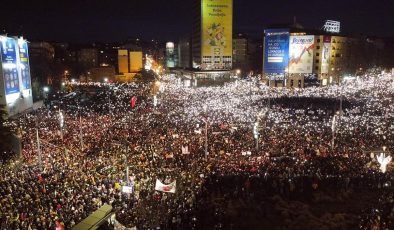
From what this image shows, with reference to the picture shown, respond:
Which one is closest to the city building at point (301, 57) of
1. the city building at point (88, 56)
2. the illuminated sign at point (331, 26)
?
the illuminated sign at point (331, 26)

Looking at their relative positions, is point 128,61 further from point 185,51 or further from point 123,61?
point 185,51

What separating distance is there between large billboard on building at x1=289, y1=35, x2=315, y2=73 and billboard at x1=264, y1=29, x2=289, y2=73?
110 cm

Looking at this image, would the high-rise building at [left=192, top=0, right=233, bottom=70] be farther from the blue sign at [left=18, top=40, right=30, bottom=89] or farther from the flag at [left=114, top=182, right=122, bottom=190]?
the flag at [left=114, top=182, right=122, bottom=190]

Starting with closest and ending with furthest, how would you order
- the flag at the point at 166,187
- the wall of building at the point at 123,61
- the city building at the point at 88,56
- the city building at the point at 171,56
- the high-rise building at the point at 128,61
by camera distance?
the flag at the point at 166,187, the wall of building at the point at 123,61, the high-rise building at the point at 128,61, the city building at the point at 88,56, the city building at the point at 171,56

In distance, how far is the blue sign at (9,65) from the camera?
87.9 ft

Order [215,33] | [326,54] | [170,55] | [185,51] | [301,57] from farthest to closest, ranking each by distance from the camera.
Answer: [170,55]
[185,51]
[215,33]
[326,54]
[301,57]

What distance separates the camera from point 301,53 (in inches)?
2699

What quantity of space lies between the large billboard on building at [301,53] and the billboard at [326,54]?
4203 millimetres

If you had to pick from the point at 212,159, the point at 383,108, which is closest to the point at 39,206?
the point at 212,159

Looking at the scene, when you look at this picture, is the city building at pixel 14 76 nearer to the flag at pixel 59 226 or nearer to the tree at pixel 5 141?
the tree at pixel 5 141

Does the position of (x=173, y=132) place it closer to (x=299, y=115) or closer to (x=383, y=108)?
(x=299, y=115)

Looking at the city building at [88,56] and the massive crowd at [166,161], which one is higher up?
the city building at [88,56]

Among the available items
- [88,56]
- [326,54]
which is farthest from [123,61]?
[326,54]

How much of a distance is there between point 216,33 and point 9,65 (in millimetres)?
56343
